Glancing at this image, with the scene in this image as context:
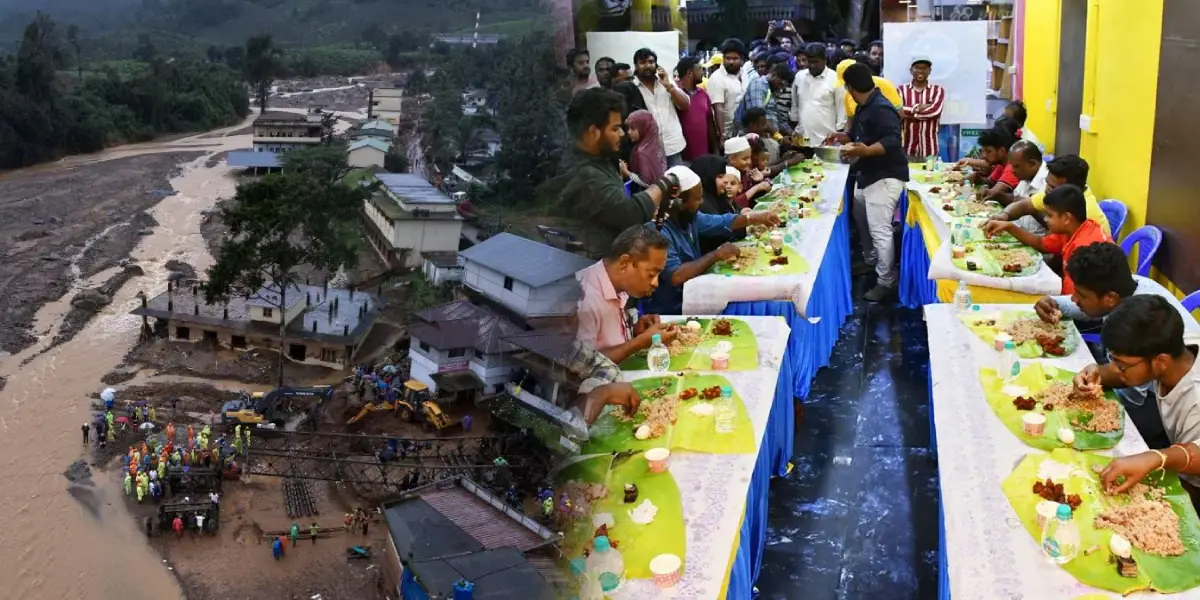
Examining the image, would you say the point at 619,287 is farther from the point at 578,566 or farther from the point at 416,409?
the point at 416,409

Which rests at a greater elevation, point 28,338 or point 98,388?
point 28,338

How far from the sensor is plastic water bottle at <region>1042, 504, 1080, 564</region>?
187 cm

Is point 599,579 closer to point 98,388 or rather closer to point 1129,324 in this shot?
point 1129,324

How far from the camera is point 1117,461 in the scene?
→ 213 centimetres

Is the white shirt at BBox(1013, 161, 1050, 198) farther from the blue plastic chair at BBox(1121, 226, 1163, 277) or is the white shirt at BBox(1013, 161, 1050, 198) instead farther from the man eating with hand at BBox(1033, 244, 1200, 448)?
the man eating with hand at BBox(1033, 244, 1200, 448)

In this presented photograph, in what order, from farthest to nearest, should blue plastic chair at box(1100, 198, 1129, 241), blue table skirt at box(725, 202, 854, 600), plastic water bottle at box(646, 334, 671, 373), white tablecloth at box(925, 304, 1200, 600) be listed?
blue plastic chair at box(1100, 198, 1129, 241) → plastic water bottle at box(646, 334, 671, 373) → blue table skirt at box(725, 202, 854, 600) → white tablecloth at box(925, 304, 1200, 600)

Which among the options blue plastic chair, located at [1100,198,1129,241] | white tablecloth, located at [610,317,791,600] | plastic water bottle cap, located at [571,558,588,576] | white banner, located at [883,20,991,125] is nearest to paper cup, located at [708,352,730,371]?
white tablecloth, located at [610,317,791,600]

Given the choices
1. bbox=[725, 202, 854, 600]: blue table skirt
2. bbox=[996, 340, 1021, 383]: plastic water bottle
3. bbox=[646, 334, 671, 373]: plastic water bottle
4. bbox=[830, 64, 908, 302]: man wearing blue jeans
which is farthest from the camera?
bbox=[830, 64, 908, 302]: man wearing blue jeans

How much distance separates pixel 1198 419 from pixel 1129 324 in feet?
1.02

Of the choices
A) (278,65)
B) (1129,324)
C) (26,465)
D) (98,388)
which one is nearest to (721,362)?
(1129,324)

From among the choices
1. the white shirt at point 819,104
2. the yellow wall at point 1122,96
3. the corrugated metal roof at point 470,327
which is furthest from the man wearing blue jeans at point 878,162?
the corrugated metal roof at point 470,327

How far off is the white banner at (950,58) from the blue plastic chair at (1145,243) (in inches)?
128

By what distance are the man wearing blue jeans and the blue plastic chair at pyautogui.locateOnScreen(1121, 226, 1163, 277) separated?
4.22ft

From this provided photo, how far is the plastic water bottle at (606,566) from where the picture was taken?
6.12 feet
